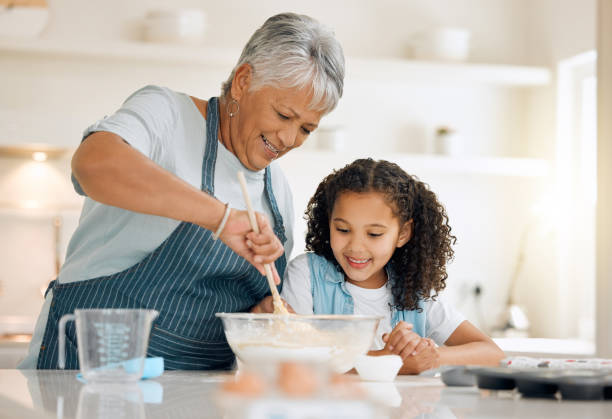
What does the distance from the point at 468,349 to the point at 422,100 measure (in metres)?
2.41

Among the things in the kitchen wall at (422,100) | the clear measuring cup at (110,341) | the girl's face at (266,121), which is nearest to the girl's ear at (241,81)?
the girl's face at (266,121)

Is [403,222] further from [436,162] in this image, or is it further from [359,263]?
[436,162]

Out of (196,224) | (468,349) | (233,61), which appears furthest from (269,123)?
(233,61)

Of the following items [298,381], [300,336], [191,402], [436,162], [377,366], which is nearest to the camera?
[298,381]

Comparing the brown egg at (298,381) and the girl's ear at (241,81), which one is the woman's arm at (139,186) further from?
the brown egg at (298,381)

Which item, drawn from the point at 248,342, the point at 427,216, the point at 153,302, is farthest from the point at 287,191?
the point at 248,342

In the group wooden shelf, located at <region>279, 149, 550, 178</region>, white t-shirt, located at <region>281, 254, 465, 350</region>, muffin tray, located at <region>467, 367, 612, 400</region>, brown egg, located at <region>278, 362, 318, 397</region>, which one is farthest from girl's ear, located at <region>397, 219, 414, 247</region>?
wooden shelf, located at <region>279, 149, 550, 178</region>

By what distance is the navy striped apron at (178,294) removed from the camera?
1427mm

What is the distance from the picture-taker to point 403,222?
181cm

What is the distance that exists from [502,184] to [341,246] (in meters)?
2.34

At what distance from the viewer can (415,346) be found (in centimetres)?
139

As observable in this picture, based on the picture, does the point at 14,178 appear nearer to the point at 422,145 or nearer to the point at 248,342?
the point at 422,145

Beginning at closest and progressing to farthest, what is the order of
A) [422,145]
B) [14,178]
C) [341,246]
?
[341,246]
[14,178]
[422,145]

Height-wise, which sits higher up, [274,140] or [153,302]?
[274,140]
